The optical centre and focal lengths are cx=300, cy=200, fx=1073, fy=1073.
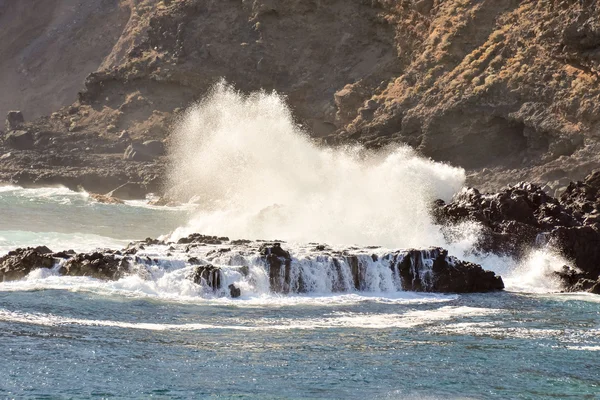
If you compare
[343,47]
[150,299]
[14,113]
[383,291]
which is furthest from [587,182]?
[14,113]

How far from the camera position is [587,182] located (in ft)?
154

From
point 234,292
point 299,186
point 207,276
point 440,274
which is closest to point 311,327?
point 234,292

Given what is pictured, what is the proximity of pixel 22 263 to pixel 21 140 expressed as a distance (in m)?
59.8

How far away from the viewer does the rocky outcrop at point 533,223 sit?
36750mm

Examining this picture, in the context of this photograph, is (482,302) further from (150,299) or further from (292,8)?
(292,8)

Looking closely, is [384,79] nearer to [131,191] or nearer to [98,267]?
[131,191]

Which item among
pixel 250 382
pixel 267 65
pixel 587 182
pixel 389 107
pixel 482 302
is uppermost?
pixel 267 65

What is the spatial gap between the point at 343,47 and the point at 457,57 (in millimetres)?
12478

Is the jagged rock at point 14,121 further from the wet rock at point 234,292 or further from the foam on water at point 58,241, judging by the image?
the wet rock at point 234,292

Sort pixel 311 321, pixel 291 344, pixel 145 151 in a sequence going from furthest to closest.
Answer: pixel 145 151 → pixel 311 321 → pixel 291 344

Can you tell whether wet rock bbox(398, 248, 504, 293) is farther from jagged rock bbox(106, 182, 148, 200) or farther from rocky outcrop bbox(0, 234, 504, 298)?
jagged rock bbox(106, 182, 148, 200)

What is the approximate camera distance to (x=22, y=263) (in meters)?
31.3

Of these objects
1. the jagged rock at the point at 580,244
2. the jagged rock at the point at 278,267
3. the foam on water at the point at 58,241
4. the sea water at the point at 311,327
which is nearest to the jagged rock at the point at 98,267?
the sea water at the point at 311,327

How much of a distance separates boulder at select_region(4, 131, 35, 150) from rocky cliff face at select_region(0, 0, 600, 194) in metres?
0.58
